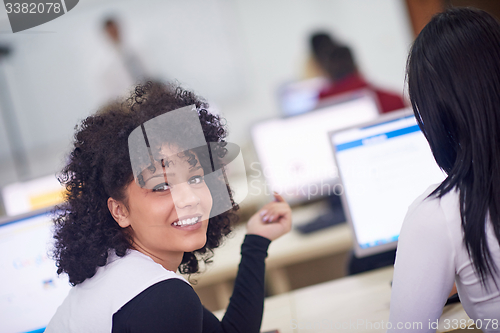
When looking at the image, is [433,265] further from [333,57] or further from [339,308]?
[333,57]

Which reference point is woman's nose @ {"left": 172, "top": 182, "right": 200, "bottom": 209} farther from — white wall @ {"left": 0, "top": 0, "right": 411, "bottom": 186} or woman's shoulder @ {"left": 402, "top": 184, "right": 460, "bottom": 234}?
white wall @ {"left": 0, "top": 0, "right": 411, "bottom": 186}

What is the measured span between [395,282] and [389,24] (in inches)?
106

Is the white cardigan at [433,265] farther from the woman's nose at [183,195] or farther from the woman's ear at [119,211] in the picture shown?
the woman's ear at [119,211]

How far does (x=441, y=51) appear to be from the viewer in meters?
0.58

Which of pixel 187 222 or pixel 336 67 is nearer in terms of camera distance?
pixel 187 222

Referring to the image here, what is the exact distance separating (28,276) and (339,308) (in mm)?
772

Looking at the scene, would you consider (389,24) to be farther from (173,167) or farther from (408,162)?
(173,167)

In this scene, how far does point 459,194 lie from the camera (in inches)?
22.1

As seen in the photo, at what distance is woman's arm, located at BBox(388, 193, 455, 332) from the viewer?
56cm

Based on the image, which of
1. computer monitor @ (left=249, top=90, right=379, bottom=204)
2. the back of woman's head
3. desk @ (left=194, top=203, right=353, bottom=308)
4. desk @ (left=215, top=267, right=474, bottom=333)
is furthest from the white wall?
desk @ (left=215, top=267, right=474, bottom=333)

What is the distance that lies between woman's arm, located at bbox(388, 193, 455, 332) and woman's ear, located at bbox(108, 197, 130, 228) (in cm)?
47

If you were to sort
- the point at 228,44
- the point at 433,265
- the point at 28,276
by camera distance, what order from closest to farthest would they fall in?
the point at 433,265 < the point at 28,276 < the point at 228,44

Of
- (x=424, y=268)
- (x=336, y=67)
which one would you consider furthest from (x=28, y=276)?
(x=336, y=67)

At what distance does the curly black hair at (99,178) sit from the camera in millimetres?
660
